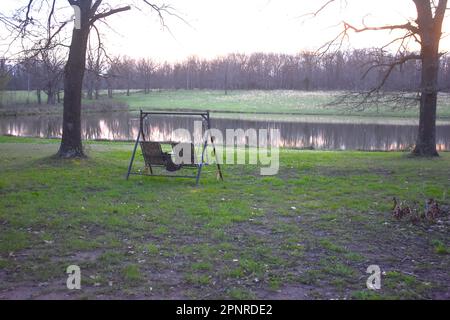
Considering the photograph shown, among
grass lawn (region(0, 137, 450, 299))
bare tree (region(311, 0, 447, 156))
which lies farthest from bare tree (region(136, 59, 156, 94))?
grass lawn (region(0, 137, 450, 299))

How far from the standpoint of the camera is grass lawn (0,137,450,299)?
476cm

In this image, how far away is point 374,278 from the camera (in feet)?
16.3

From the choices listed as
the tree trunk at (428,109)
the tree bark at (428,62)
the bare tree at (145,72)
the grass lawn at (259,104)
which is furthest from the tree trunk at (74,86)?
the bare tree at (145,72)

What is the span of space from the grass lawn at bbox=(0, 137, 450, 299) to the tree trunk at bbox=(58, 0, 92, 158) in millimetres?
2024

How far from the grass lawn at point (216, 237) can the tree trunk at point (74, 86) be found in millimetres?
2024

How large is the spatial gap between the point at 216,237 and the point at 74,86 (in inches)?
333

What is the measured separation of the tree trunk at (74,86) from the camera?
13.0m

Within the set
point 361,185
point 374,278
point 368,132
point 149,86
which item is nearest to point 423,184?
point 361,185

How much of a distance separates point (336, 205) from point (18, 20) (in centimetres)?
977

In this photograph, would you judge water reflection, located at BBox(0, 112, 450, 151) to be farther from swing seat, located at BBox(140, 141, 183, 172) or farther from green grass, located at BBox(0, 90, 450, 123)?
green grass, located at BBox(0, 90, 450, 123)

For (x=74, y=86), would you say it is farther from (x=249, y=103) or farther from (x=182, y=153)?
(x=249, y=103)

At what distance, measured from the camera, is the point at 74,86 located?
13.0 m

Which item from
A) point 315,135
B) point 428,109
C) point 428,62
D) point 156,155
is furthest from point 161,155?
point 315,135
